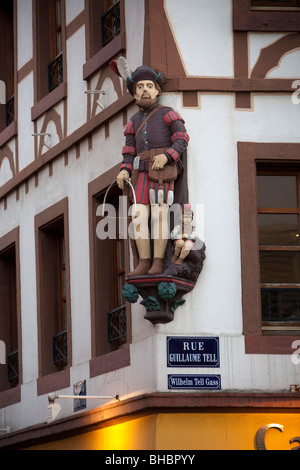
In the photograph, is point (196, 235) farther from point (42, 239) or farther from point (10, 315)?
point (10, 315)

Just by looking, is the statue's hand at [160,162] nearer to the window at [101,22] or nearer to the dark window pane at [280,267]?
the dark window pane at [280,267]

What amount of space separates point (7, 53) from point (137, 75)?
6667mm

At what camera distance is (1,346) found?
78.1 feet

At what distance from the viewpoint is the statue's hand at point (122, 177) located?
18.8 meters

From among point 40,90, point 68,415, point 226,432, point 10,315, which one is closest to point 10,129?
point 40,90

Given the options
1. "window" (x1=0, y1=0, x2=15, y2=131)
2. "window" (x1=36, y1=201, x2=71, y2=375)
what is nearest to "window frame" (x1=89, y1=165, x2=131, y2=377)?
"window" (x1=36, y1=201, x2=71, y2=375)

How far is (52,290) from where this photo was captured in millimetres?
22250

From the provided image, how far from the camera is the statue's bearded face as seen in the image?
61.7ft

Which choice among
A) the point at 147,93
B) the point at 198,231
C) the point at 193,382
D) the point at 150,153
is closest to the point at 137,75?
the point at 147,93

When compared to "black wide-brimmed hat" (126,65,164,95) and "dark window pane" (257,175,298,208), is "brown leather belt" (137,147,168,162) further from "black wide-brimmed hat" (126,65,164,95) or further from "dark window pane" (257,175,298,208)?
"dark window pane" (257,175,298,208)

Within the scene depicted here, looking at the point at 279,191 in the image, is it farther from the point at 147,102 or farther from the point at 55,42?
the point at 55,42

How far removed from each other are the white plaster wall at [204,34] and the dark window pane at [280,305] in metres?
2.65
